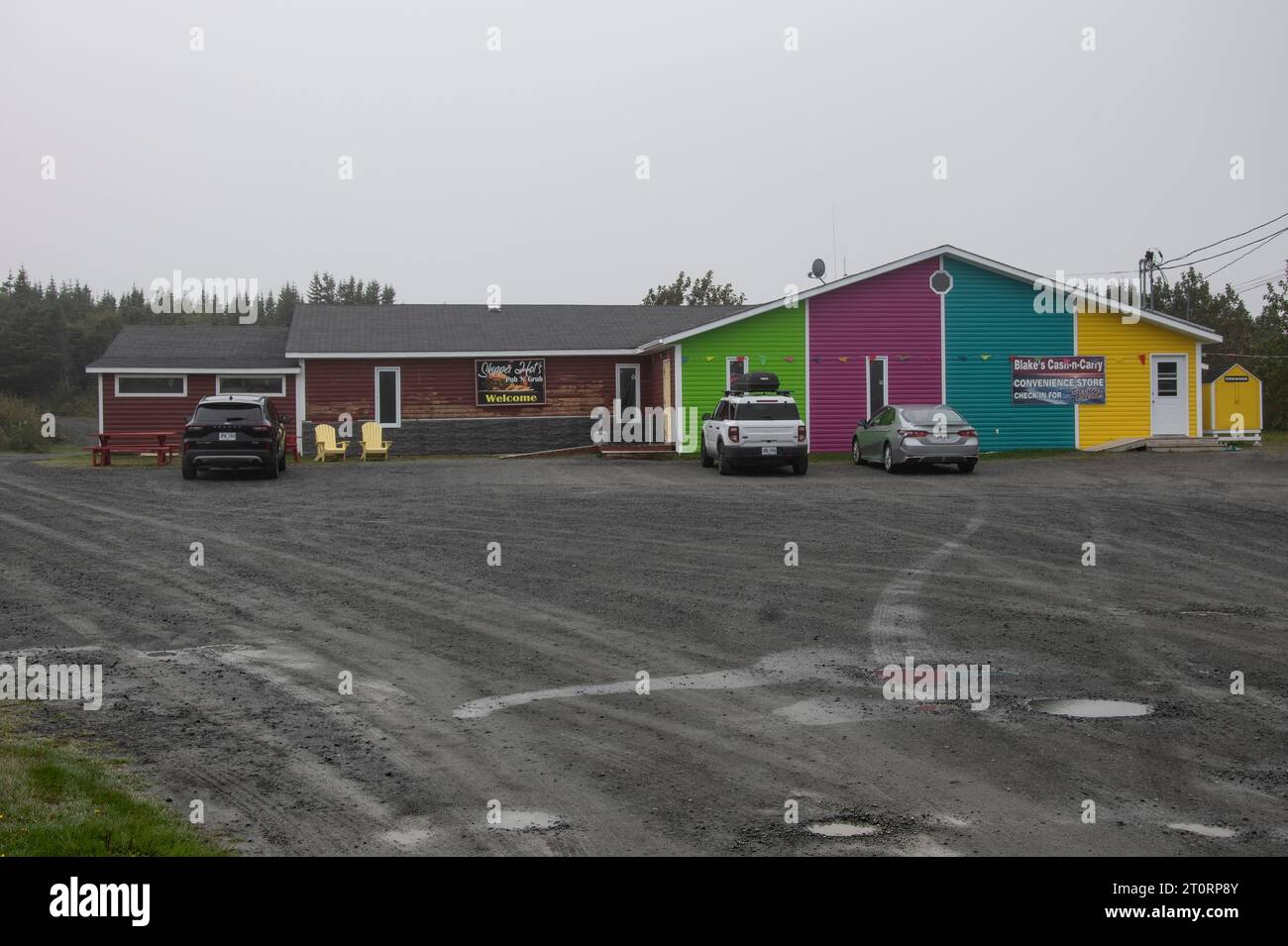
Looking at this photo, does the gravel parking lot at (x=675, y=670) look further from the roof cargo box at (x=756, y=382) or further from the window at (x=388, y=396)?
the window at (x=388, y=396)

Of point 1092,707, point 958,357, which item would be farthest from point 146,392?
point 1092,707

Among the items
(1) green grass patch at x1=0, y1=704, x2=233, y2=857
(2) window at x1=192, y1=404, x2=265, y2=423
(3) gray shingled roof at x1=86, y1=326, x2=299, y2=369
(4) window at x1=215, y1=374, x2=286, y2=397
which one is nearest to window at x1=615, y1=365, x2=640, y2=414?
(3) gray shingled roof at x1=86, y1=326, x2=299, y2=369

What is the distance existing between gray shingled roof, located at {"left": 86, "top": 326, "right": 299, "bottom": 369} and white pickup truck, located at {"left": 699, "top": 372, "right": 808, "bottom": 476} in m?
16.2

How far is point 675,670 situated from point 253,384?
3066 cm

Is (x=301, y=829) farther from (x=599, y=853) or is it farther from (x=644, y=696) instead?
(x=644, y=696)

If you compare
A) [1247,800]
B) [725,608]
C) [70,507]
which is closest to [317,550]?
[725,608]

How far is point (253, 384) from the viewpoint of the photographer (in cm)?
3612

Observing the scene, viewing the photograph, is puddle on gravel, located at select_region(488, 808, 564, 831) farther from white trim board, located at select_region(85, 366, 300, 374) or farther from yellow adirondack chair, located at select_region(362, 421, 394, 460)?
white trim board, located at select_region(85, 366, 300, 374)

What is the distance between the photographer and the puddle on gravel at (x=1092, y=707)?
708 centimetres

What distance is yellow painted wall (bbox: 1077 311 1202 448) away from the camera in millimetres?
32500

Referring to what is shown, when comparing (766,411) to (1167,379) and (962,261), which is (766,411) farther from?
(1167,379)

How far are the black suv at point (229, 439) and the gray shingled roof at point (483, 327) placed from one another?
1075cm

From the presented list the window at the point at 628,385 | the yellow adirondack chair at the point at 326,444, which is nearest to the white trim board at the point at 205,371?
the yellow adirondack chair at the point at 326,444
